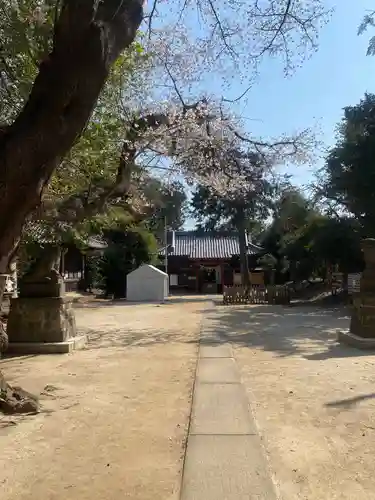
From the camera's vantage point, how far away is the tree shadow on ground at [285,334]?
10156 mm

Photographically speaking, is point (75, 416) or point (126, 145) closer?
point (75, 416)

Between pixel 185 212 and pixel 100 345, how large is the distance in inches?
1385

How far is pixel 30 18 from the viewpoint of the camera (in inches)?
297

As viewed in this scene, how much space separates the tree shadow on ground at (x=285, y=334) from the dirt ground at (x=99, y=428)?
213 centimetres

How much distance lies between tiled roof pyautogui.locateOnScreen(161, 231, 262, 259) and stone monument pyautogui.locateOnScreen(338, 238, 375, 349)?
32.5 metres

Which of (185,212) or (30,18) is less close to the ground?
A: (185,212)

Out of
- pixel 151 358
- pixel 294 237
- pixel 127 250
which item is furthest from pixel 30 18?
pixel 127 250

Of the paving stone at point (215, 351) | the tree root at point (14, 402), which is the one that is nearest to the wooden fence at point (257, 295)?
the paving stone at point (215, 351)

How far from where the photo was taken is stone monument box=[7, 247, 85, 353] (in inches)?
396

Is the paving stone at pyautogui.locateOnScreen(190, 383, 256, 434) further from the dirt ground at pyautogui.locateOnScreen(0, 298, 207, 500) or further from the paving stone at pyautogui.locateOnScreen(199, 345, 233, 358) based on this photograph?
the paving stone at pyautogui.locateOnScreen(199, 345, 233, 358)

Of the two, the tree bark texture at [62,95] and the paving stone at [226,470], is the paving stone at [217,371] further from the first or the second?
the tree bark texture at [62,95]

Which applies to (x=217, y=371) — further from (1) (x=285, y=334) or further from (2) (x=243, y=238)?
(2) (x=243, y=238)

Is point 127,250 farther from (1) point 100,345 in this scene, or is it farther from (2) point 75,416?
(2) point 75,416

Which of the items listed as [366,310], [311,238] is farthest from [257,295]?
[366,310]
